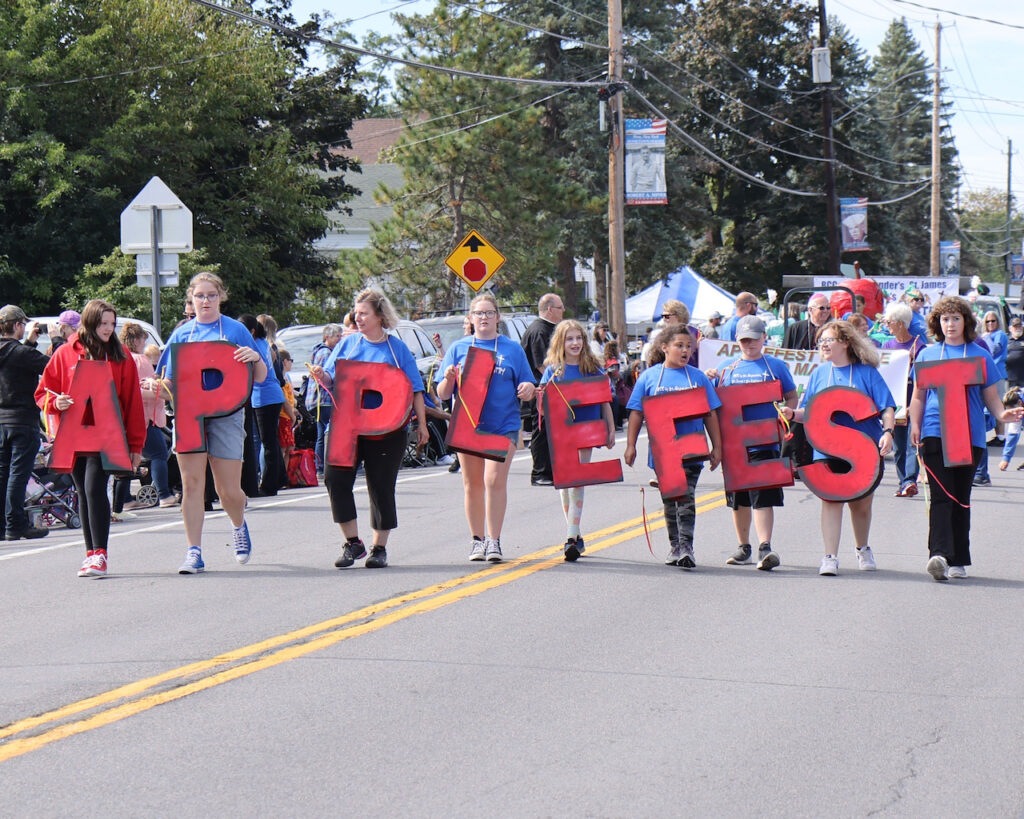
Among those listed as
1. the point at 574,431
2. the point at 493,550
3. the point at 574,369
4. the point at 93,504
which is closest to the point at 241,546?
the point at 93,504

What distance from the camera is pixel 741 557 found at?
32.9ft

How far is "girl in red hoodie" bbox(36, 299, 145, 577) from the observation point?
946cm

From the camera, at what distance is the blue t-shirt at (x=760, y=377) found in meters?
9.82

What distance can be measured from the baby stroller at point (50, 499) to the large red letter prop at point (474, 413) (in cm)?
460

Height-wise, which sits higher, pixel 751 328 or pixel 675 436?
pixel 751 328

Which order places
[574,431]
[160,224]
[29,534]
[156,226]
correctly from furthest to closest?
[160,224] < [156,226] < [29,534] < [574,431]

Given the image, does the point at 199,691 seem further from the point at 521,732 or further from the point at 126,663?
the point at 521,732

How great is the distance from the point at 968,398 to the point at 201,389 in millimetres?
5043

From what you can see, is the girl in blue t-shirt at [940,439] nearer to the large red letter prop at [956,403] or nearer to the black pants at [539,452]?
the large red letter prop at [956,403]

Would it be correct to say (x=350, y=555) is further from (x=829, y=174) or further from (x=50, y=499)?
(x=829, y=174)

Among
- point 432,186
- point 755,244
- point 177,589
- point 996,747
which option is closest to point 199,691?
point 177,589

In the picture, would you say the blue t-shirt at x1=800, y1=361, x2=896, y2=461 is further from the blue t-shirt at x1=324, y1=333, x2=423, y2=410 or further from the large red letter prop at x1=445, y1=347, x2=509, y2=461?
the blue t-shirt at x1=324, y1=333, x2=423, y2=410

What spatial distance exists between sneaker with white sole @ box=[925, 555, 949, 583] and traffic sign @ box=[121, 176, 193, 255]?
10789 millimetres

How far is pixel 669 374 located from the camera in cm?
978
